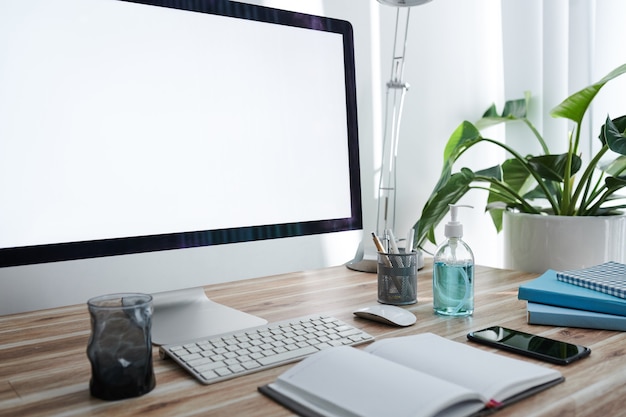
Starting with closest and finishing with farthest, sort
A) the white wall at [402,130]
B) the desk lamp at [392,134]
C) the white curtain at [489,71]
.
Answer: the white wall at [402,130] < the desk lamp at [392,134] < the white curtain at [489,71]

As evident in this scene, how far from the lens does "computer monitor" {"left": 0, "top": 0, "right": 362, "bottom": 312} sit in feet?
2.27

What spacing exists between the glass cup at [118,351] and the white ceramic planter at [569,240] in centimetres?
91

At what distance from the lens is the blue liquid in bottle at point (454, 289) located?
906 mm

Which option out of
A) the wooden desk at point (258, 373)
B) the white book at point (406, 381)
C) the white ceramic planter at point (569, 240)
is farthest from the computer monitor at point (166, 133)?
the white ceramic planter at point (569, 240)

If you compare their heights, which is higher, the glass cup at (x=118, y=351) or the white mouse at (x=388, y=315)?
A: the glass cup at (x=118, y=351)

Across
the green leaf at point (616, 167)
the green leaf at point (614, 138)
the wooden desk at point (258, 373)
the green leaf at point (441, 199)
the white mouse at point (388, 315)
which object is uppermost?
the green leaf at point (614, 138)

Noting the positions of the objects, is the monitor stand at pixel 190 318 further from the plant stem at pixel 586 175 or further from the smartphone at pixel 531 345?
the plant stem at pixel 586 175

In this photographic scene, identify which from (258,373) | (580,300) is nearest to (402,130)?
(580,300)

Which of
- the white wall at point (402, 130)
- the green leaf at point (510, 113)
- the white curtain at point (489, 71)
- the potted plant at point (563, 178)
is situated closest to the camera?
the white wall at point (402, 130)

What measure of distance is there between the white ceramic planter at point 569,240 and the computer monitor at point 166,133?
1.62 ft

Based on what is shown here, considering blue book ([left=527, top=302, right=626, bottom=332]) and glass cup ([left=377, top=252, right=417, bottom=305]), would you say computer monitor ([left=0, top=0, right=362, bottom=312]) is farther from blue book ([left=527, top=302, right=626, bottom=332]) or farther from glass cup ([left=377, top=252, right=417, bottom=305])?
blue book ([left=527, top=302, right=626, bottom=332])

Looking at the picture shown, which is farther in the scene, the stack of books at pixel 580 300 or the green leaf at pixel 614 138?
the green leaf at pixel 614 138

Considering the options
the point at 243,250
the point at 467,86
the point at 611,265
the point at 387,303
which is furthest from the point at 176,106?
the point at 467,86

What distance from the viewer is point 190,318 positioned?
85 cm
